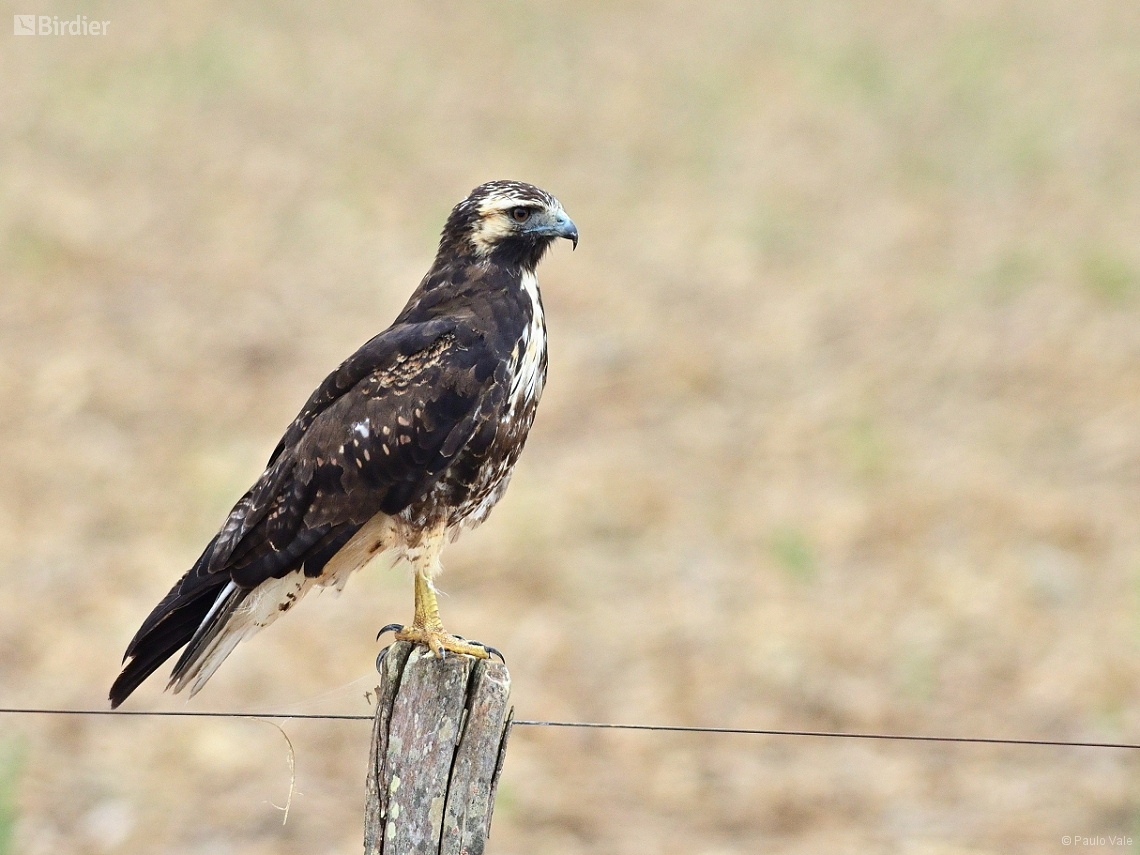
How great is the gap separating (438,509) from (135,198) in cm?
1069

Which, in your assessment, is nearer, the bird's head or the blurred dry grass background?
the bird's head

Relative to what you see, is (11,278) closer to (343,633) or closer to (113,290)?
(113,290)

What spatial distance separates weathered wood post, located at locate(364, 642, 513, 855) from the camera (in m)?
3.63

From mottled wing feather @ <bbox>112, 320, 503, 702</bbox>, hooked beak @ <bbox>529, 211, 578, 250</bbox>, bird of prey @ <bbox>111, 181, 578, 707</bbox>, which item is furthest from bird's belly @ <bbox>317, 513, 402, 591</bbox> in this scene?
hooked beak @ <bbox>529, 211, 578, 250</bbox>

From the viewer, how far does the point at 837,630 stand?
855 centimetres

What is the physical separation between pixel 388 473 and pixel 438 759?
1072 millimetres

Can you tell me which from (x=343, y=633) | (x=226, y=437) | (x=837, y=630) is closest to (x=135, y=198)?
(x=226, y=437)

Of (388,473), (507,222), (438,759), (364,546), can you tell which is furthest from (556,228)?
(438,759)

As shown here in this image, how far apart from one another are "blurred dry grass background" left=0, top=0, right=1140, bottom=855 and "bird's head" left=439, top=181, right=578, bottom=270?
1.65m

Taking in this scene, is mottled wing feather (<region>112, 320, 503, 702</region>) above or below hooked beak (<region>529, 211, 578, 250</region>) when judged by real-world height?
below

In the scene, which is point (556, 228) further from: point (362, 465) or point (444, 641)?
point (444, 641)

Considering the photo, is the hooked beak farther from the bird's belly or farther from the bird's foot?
the bird's foot

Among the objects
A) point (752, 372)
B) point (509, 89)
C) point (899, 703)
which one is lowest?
point (899, 703)

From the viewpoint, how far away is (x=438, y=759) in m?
3.65
